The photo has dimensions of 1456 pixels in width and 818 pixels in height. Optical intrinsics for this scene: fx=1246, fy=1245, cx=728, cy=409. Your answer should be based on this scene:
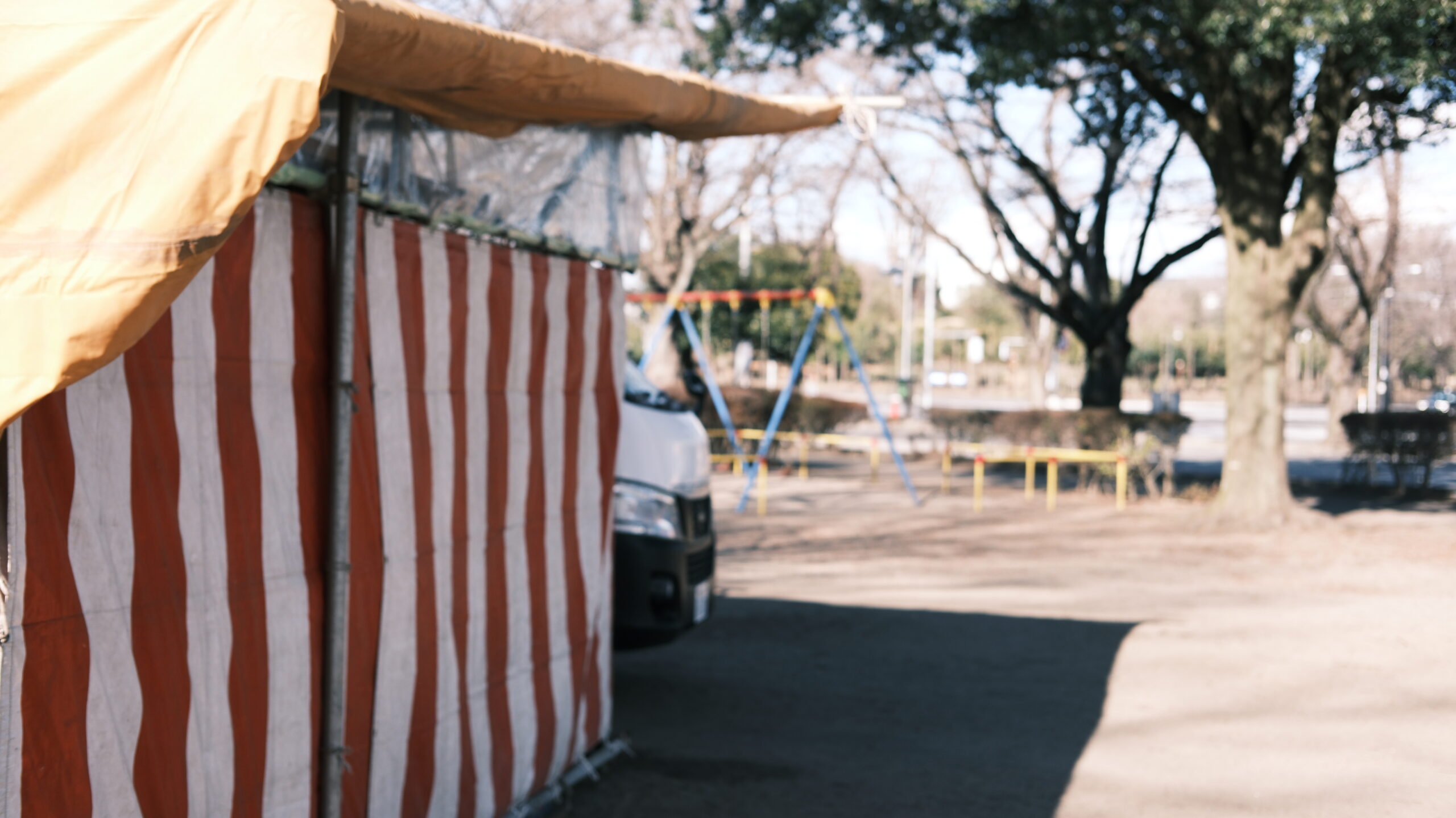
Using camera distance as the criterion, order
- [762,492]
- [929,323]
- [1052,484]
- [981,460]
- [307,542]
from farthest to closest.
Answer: [929,323] < [1052,484] < [981,460] < [762,492] < [307,542]

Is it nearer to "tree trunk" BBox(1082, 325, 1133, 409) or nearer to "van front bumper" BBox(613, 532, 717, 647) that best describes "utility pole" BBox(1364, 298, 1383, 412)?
"tree trunk" BBox(1082, 325, 1133, 409)

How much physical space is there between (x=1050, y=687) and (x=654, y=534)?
8.87ft

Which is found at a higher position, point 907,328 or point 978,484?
point 907,328

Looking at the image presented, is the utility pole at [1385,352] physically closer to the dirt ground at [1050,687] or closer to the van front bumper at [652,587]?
the dirt ground at [1050,687]

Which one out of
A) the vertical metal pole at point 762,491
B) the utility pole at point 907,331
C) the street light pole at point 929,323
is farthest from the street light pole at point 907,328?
the vertical metal pole at point 762,491

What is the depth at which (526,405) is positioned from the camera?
480 cm

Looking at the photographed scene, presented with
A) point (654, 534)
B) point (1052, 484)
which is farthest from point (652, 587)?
point (1052, 484)

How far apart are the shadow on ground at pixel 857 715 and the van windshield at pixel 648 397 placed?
160cm

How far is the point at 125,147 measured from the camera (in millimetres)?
2205

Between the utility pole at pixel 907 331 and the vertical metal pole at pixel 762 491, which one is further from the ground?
the utility pole at pixel 907 331

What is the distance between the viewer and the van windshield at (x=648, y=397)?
607cm

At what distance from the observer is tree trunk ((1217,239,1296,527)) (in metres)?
14.1

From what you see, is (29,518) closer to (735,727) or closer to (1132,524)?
(735,727)

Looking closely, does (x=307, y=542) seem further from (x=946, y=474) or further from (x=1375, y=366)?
(x=1375, y=366)
